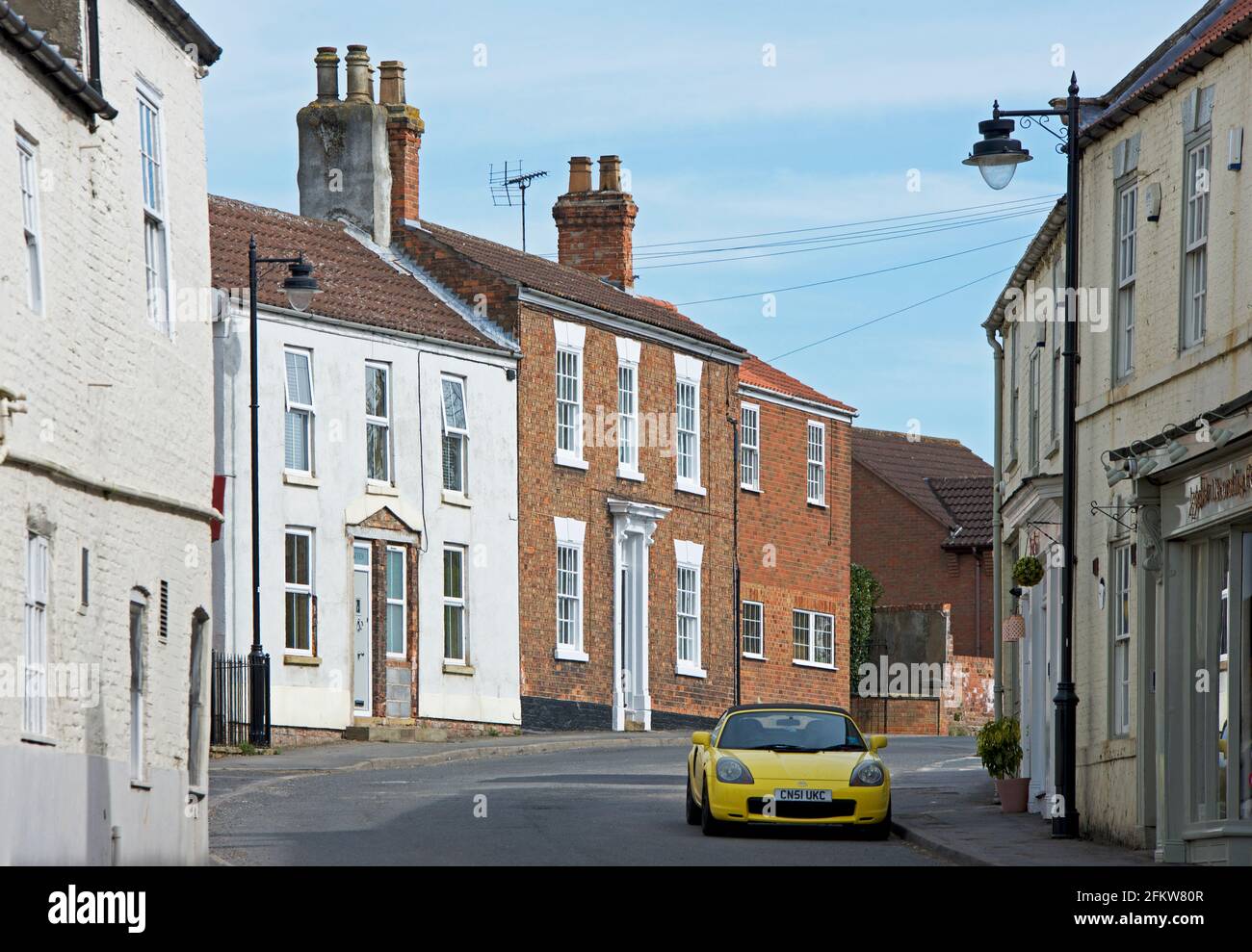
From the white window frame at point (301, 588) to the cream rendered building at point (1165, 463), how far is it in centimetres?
1383

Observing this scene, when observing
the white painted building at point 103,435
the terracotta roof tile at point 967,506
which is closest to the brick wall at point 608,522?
the terracotta roof tile at point 967,506

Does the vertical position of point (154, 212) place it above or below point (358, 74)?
below

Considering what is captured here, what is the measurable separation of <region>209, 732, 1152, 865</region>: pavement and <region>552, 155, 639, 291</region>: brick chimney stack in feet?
52.3

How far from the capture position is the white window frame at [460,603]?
3919cm

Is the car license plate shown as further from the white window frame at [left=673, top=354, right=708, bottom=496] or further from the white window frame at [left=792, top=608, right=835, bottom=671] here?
the white window frame at [left=792, top=608, right=835, bottom=671]

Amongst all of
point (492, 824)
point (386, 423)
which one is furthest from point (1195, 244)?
point (386, 423)

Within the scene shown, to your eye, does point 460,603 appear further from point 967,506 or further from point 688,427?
point 967,506

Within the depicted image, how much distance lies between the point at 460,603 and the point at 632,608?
5184 millimetres

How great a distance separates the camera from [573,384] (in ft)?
139

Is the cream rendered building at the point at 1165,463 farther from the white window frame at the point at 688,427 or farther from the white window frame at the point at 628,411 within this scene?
the white window frame at the point at 688,427

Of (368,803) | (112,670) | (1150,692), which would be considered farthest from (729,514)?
(112,670)

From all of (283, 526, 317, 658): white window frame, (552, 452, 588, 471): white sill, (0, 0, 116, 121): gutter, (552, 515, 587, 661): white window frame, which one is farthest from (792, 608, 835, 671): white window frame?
(0, 0, 116, 121): gutter

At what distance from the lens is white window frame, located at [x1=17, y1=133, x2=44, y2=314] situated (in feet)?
53.9
